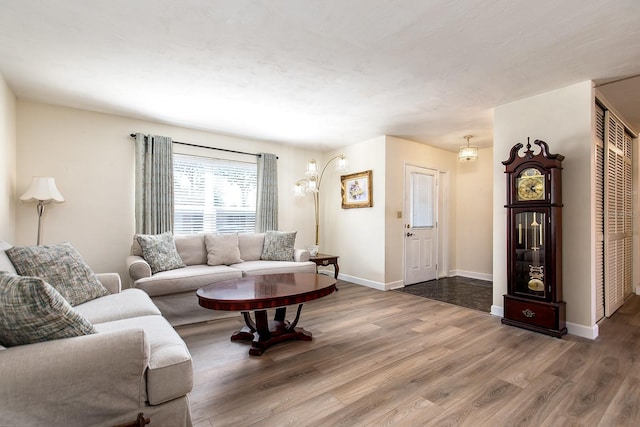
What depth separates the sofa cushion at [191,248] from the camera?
391cm

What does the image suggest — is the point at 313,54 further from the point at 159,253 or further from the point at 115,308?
the point at 159,253

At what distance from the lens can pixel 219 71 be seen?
2.69 m

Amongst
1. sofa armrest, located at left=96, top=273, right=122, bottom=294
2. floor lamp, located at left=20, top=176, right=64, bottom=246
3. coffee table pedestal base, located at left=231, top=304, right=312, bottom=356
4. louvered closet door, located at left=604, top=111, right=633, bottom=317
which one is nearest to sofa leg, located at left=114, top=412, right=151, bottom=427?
coffee table pedestal base, located at left=231, top=304, right=312, bottom=356

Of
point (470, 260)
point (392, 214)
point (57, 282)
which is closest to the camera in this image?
point (57, 282)

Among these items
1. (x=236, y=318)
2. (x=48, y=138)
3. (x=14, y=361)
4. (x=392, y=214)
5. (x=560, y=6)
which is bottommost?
(x=236, y=318)

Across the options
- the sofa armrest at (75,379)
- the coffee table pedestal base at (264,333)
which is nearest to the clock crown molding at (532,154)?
the coffee table pedestal base at (264,333)

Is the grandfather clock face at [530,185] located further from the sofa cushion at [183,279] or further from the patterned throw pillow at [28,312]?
the patterned throw pillow at [28,312]

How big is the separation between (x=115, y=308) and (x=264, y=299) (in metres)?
1.02

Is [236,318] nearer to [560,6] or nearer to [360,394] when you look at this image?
[360,394]

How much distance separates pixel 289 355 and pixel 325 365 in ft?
1.09

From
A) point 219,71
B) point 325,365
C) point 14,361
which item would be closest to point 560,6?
point 219,71

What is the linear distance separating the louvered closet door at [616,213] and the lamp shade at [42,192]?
5.87m

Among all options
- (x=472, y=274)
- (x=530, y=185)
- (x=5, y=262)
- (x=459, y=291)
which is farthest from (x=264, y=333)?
(x=472, y=274)

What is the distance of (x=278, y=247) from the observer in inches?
173
